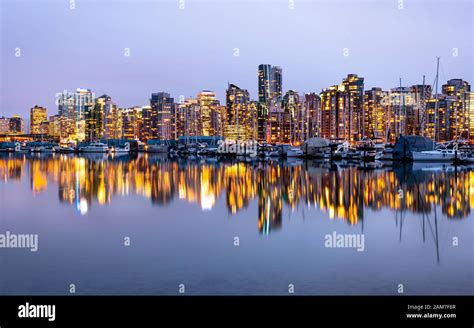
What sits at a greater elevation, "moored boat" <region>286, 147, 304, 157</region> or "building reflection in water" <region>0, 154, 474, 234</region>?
"moored boat" <region>286, 147, 304, 157</region>

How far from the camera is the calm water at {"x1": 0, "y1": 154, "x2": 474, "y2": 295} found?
1778cm

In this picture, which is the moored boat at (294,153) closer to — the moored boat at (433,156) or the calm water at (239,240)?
the moored boat at (433,156)

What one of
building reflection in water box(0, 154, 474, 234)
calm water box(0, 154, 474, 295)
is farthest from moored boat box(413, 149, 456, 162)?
calm water box(0, 154, 474, 295)

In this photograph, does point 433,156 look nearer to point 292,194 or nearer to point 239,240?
point 292,194

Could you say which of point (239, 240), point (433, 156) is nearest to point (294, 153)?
point (433, 156)

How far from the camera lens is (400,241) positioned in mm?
25516

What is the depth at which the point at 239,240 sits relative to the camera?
25.4m

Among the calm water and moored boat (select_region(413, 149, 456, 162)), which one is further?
moored boat (select_region(413, 149, 456, 162))

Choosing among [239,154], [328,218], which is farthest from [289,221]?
[239,154]

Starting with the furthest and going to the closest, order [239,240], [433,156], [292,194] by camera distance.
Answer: [433,156] < [292,194] < [239,240]

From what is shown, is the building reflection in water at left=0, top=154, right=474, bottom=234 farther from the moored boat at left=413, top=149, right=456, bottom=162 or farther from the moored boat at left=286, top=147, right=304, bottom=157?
the moored boat at left=286, top=147, right=304, bottom=157

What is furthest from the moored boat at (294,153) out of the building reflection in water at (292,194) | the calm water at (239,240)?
the calm water at (239,240)
